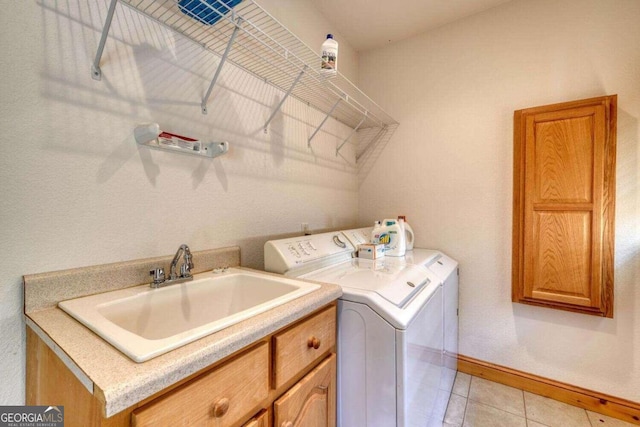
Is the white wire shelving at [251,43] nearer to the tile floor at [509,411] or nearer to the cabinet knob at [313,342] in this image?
the cabinet knob at [313,342]

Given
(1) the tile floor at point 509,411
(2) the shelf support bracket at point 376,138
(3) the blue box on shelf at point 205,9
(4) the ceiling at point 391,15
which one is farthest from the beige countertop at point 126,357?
(4) the ceiling at point 391,15

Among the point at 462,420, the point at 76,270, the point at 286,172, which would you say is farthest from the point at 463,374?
the point at 76,270

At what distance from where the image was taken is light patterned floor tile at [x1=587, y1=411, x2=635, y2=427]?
166 centimetres

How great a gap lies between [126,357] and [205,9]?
49.9 inches

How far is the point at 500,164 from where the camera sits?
2.04m

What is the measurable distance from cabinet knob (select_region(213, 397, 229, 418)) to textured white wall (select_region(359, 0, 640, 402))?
2.05 m

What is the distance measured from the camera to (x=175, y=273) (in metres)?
1.12

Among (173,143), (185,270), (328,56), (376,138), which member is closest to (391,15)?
(376,138)

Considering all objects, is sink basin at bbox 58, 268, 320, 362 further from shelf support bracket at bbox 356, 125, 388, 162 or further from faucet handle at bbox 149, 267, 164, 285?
shelf support bracket at bbox 356, 125, 388, 162

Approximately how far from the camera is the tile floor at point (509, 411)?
1.67 metres

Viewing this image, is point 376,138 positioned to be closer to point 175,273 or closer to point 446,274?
point 446,274

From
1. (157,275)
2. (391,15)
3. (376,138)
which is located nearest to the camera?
(157,275)

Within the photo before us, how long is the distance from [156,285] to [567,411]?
2.56 metres

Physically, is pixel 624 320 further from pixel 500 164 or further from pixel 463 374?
pixel 500 164
